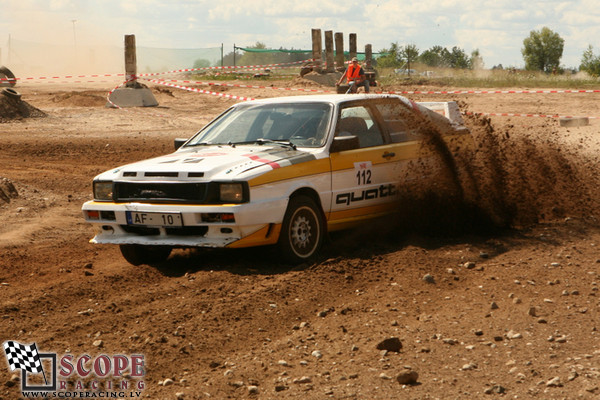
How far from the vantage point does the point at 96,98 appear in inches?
1121

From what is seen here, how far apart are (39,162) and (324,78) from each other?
21057mm

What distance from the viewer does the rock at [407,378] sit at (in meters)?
4.80

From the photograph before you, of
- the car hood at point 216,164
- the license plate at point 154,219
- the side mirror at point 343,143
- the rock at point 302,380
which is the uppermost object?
the side mirror at point 343,143

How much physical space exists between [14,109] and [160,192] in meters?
17.5

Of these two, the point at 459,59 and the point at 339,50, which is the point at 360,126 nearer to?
the point at 339,50

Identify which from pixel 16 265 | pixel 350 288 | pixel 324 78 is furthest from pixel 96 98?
pixel 350 288

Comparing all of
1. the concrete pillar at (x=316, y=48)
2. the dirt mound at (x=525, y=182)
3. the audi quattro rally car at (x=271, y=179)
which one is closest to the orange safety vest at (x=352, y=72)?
the concrete pillar at (x=316, y=48)

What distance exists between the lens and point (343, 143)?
7.94 m

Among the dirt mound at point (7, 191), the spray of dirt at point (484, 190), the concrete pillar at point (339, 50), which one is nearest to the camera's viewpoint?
the spray of dirt at point (484, 190)

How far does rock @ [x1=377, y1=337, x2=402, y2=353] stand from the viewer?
17.5 feet

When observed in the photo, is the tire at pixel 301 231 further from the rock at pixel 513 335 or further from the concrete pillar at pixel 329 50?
the concrete pillar at pixel 329 50

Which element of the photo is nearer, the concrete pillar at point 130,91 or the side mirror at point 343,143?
the side mirror at point 343,143

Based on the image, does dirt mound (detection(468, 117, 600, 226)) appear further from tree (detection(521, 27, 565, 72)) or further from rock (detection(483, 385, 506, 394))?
tree (detection(521, 27, 565, 72))

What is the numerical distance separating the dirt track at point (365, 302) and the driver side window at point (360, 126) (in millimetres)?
904
